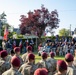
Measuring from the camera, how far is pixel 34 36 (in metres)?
54.2

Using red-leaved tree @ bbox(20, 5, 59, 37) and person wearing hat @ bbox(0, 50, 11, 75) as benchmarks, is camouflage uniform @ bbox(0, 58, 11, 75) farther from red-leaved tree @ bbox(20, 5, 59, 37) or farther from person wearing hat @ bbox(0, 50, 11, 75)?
red-leaved tree @ bbox(20, 5, 59, 37)

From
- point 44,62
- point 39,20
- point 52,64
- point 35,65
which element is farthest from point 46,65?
point 39,20

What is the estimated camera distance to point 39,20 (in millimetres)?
53188

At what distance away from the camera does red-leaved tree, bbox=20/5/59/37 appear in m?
52.7

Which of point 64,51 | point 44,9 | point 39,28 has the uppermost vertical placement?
point 44,9

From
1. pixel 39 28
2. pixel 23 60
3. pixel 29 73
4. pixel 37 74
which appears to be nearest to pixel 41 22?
pixel 39 28

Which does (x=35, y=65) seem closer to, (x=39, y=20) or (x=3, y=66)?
(x=3, y=66)

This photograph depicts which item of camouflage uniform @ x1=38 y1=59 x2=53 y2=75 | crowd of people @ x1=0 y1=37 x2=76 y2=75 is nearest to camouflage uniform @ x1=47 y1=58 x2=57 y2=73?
crowd of people @ x1=0 y1=37 x2=76 y2=75

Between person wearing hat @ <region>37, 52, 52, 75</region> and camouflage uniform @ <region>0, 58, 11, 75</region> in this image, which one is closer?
camouflage uniform @ <region>0, 58, 11, 75</region>

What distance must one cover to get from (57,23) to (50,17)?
1746 millimetres

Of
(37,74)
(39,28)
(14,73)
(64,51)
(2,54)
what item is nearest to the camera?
(37,74)

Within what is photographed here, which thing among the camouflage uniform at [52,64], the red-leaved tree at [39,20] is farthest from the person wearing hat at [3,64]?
the red-leaved tree at [39,20]

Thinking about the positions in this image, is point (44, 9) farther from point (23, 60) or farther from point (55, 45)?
point (23, 60)

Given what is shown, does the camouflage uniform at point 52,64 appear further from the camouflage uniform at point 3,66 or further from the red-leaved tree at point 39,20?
the red-leaved tree at point 39,20
